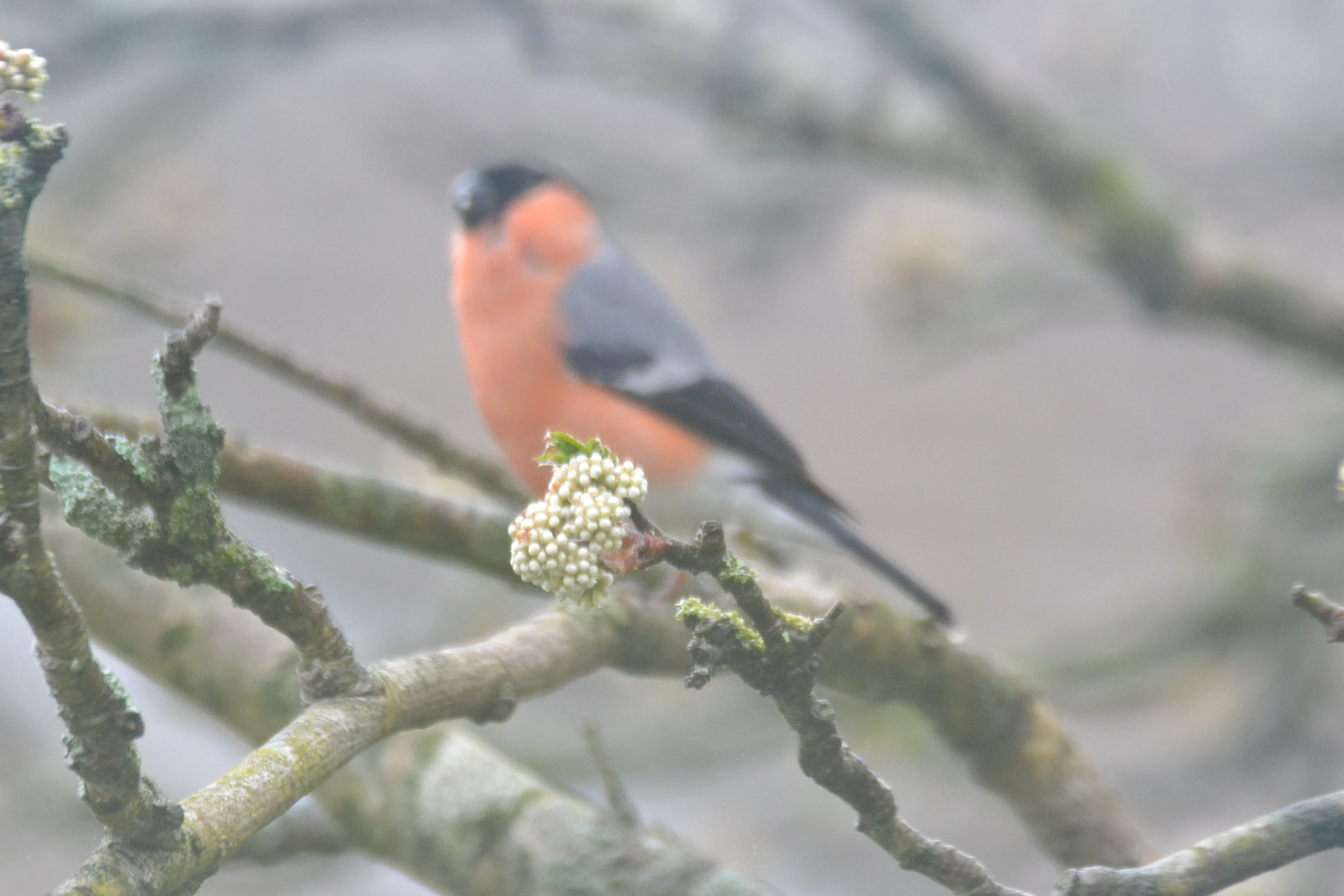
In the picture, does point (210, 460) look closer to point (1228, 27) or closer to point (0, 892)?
point (0, 892)

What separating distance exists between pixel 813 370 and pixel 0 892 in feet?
13.2

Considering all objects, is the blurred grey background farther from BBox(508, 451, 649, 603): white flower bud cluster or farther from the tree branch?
BBox(508, 451, 649, 603): white flower bud cluster

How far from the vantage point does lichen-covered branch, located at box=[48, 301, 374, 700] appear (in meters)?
0.61

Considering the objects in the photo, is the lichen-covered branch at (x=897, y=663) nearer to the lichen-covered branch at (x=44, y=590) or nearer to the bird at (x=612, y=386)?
the bird at (x=612, y=386)

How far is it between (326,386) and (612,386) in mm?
644

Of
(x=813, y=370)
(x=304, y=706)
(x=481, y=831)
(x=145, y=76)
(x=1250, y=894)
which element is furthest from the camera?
(x=813, y=370)

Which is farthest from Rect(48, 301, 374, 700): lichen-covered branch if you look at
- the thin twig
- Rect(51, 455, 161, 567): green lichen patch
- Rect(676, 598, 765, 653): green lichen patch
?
the thin twig

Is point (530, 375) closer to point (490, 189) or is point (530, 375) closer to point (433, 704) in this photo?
point (490, 189)

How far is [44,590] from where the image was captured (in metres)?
0.56

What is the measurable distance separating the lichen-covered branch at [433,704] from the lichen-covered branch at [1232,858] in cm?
46

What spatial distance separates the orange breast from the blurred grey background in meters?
0.32

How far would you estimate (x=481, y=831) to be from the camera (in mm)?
1412

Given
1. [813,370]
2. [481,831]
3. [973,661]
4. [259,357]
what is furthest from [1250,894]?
[813,370]

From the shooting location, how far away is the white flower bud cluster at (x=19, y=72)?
54cm
